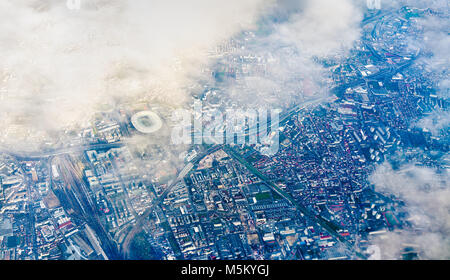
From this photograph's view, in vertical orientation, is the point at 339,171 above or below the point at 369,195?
above

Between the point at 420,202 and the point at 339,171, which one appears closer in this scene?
the point at 420,202

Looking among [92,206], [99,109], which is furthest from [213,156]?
[99,109]

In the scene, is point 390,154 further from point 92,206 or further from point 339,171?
point 92,206

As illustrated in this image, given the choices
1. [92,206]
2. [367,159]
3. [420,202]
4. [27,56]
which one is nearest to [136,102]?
[92,206]
